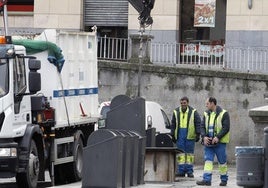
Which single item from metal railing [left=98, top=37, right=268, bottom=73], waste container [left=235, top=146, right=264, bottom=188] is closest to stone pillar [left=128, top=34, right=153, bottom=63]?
metal railing [left=98, top=37, right=268, bottom=73]

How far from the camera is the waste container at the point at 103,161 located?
1609 cm

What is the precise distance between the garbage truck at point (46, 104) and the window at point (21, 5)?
1297cm

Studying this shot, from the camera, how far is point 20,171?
57.9 ft

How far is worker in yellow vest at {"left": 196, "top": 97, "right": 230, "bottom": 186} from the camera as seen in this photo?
19.1m

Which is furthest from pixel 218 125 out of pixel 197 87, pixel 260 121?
pixel 197 87

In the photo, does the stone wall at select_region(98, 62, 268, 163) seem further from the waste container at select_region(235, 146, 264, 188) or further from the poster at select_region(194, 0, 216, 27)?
the waste container at select_region(235, 146, 264, 188)

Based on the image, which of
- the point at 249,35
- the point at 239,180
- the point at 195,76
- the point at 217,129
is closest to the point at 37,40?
the point at 217,129

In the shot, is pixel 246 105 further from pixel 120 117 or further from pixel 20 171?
pixel 20 171

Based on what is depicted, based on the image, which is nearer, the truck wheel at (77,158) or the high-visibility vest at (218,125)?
the high-visibility vest at (218,125)

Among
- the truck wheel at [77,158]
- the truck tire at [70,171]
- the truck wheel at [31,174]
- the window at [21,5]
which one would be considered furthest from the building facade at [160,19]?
the truck wheel at [31,174]

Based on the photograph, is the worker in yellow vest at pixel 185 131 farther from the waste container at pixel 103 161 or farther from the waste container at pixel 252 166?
the waste container at pixel 252 166

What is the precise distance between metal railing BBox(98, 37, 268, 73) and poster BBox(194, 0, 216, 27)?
1.72 meters

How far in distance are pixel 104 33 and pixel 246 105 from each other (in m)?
8.17

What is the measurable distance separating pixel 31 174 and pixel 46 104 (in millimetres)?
2104
